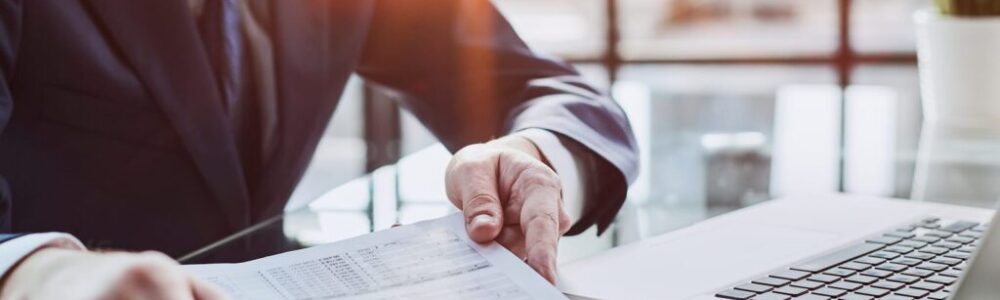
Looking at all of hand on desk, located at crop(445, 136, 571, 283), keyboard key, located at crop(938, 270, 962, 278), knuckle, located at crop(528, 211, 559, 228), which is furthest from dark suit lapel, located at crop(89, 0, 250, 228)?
keyboard key, located at crop(938, 270, 962, 278)

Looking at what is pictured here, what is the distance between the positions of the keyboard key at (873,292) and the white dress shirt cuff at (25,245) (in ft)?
1.49

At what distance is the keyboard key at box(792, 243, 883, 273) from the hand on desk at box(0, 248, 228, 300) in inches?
15.7

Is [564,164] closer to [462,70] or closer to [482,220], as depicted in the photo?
[482,220]

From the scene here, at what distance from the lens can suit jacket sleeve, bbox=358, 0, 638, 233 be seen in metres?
1.17

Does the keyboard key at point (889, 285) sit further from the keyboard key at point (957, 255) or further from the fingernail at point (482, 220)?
the fingernail at point (482, 220)

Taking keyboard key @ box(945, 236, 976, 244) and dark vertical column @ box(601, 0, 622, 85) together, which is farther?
dark vertical column @ box(601, 0, 622, 85)

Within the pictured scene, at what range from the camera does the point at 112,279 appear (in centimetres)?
52

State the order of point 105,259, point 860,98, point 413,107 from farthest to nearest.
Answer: point 860,98 < point 413,107 < point 105,259

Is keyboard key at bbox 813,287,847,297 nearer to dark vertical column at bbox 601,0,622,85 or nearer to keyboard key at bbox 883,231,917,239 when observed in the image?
keyboard key at bbox 883,231,917,239

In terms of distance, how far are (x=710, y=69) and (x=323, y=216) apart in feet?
9.24

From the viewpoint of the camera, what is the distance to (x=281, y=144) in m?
1.14

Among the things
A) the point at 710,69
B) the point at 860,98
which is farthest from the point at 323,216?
the point at 710,69

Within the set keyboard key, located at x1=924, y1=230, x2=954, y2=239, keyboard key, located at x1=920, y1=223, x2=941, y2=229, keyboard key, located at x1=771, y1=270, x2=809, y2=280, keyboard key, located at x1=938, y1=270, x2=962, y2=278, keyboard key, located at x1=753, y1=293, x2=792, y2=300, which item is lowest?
keyboard key, located at x1=920, y1=223, x2=941, y2=229

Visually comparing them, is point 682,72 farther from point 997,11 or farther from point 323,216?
point 323,216
